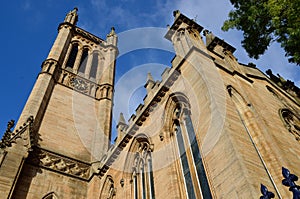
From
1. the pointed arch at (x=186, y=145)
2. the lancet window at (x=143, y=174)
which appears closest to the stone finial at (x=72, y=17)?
the lancet window at (x=143, y=174)

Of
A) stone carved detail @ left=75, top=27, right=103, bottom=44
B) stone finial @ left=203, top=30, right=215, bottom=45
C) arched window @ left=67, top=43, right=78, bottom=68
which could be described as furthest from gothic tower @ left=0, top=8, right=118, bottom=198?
stone finial @ left=203, top=30, right=215, bottom=45

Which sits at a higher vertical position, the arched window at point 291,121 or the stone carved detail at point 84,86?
the stone carved detail at point 84,86

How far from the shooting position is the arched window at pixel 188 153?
21.9 feet

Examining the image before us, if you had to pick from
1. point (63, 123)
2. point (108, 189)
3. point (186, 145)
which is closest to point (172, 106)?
point (186, 145)

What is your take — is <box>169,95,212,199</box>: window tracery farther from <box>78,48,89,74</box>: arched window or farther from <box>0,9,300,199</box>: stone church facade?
<box>78,48,89,74</box>: arched window

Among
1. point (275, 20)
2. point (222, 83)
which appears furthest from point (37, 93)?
point (275, 20)

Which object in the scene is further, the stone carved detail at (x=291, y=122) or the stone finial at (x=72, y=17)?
the stone finial at (x=72, y=17)

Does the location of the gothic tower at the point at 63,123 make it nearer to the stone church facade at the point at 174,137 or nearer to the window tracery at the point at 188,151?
the stone church facade at the point at 174,137

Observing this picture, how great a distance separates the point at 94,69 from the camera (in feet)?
75.0

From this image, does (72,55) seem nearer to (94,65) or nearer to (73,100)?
(94,65)

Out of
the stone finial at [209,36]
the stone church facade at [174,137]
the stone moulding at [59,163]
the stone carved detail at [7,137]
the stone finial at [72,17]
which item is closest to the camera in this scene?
the stone church facade at [174,137]

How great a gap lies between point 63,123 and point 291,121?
35.5 ft

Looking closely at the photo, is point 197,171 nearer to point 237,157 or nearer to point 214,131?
point 214,131

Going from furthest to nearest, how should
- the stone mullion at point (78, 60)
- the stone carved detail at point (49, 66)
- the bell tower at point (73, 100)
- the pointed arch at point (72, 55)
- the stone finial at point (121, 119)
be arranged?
the pointed arch at point (72, 55) < the stone mullion at point (78, 60) < the stone carved detail at point (49, 66) < the bell tower at point (73, 100) < the stone finial at point (121, 119)
